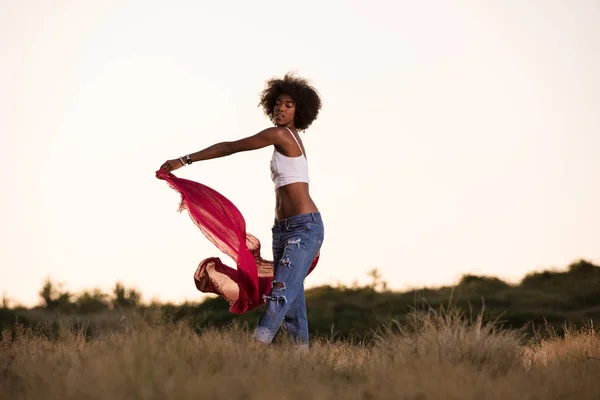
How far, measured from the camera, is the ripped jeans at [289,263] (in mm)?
6750

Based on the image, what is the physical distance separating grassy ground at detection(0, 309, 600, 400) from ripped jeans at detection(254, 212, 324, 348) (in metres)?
0.19

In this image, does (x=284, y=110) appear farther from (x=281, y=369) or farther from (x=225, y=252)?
(x=281, y=369)

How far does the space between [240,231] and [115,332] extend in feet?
4.95

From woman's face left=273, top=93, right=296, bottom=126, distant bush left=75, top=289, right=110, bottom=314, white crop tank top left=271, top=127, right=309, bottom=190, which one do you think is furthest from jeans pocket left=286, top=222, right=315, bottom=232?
distant bush left=75, top=289, right=110, bottom=314

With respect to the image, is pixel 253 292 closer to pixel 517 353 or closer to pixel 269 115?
pixel 269 115

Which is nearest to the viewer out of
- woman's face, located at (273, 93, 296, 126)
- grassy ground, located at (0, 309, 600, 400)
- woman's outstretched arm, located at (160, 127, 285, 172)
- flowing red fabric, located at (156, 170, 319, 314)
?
grassy ground, located at (0, 309, 600, 400)

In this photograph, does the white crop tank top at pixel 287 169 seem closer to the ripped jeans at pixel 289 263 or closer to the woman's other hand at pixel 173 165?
the ripped jeans at pixel 289 263

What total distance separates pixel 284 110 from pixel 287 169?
2.18 feet

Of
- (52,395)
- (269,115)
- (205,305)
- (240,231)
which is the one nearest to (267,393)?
(52,395)

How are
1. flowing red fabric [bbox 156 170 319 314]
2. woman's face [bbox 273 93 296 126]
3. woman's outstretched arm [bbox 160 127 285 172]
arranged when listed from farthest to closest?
flowing red fabric [bbox 156 170 319 314]
woman's face [bbox 273 93 296 126]
woman's outstretched arm [bbox 160 127 285 172]

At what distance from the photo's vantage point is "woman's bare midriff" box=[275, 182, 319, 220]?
22.1ft

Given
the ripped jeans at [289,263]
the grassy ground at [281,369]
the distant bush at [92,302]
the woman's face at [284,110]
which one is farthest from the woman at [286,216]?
the distant bush at [92,302]

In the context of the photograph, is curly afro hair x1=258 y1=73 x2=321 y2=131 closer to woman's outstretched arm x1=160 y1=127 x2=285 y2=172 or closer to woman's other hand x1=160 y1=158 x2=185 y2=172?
woman's outstretched arm x1=160 y1=127 x2=285 y2=172

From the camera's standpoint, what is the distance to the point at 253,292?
7.52 metres
